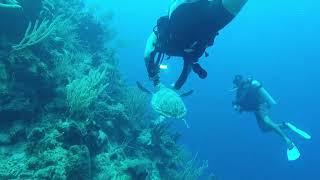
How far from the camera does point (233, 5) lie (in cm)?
435

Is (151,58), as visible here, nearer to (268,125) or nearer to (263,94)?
(263,94)

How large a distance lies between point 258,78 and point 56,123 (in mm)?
85920

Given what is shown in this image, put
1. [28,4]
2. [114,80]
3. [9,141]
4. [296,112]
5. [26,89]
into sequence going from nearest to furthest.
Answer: [9,141]
[26,89]
[28,4]
[114,80]
[296,112]

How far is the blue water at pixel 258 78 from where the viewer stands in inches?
1672

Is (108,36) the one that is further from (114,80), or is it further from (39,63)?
(39,63)

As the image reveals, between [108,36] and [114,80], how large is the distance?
568 centimetres

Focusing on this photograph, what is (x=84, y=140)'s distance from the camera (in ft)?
16.6

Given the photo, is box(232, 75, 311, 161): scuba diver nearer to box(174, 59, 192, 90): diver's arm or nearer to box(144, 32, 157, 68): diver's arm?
box(174, 59, 192, 90): diver's arm

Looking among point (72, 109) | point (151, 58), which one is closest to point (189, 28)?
point (151, 58)

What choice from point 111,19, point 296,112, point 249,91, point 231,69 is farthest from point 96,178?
point 231,69

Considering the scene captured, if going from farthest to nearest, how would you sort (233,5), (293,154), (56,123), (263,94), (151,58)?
(263,94), (293,154), (151,58), (56,123), (233,5)

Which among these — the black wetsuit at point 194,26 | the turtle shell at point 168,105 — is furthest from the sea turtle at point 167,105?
the black wetsuit at point 194,26

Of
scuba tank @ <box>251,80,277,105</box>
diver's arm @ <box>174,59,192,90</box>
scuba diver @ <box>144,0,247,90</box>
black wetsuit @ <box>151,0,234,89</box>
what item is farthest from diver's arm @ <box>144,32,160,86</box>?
scuba tank @ <box>251,80,277,105</box>

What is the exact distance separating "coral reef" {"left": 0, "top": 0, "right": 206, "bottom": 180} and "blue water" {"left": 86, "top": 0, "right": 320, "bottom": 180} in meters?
16.4
